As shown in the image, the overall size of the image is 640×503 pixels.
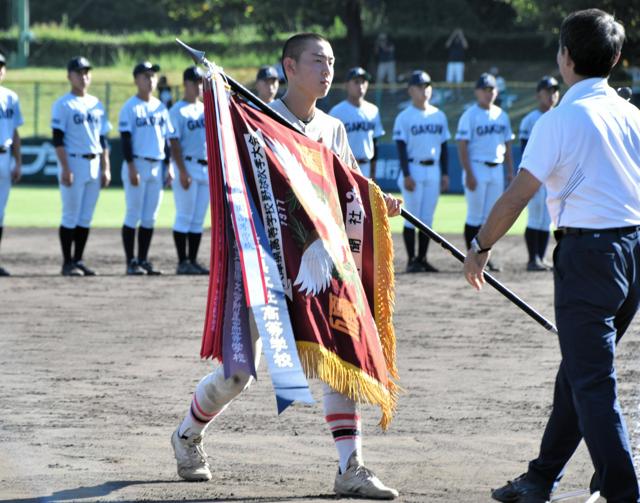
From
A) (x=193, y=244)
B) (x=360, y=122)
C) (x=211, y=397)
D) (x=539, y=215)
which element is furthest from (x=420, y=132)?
(x=211, y=397)

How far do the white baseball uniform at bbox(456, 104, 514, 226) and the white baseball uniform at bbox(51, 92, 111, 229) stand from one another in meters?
4.48

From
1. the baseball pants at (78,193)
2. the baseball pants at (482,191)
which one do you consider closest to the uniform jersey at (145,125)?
the baseball pants at (78,193)

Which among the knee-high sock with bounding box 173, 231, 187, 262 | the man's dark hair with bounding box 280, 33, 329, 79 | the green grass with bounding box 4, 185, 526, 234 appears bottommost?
the green grass with bounding box 4, 185, 526, 234

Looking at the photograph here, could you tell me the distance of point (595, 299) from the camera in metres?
4.89

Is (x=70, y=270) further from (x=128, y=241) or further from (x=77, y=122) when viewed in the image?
(x=77, y=122)

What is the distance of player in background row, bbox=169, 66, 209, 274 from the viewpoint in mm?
14312

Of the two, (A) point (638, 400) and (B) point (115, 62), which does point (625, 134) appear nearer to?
(A) point (638, 400)

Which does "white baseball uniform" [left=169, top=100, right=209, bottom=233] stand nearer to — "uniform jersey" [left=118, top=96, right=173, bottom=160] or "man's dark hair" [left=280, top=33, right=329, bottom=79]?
"uniform jersey" [left=118, top=96, right=173, bottom=160]

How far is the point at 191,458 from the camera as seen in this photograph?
5.88 metres

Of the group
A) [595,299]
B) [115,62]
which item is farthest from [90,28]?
[595,299]

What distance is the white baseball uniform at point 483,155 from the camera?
49.3 ft

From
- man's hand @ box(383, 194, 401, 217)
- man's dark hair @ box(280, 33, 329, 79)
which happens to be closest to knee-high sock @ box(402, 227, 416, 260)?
man's hand @ box(383, 194, 401, 217)

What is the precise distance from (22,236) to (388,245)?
499 inches

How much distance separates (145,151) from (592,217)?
986 cm
